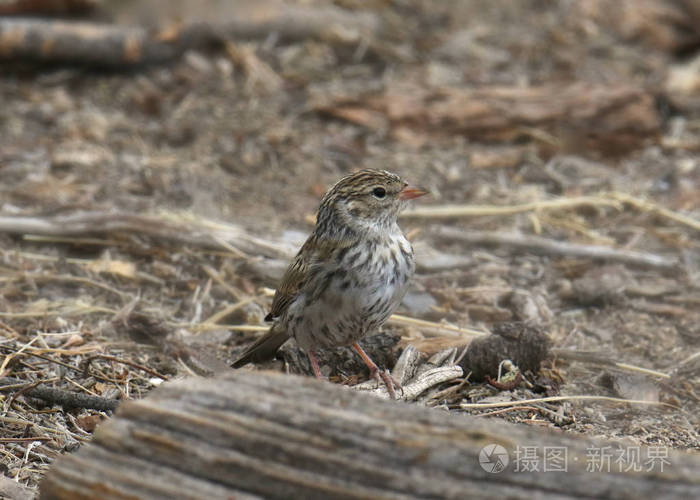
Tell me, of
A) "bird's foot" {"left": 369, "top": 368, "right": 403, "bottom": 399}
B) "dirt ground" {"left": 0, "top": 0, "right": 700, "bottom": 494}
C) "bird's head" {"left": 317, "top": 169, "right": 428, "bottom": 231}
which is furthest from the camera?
"dirt ground" {"left": 0, "top": 0, "right": 700, "bottom": 494}

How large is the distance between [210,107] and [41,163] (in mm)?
1896

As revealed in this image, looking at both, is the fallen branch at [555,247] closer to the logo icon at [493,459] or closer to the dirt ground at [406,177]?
the dirt ground at [406,177]

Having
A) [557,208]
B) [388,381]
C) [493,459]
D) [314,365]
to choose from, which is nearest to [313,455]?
[493,459]

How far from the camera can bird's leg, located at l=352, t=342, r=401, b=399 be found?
213 inches

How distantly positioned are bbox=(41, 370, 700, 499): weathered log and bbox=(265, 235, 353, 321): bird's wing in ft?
6.11

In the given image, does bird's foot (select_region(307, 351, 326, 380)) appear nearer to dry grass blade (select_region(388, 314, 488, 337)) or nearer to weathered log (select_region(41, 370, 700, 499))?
dry grass blade (select_region(388, 314, 488, 337))

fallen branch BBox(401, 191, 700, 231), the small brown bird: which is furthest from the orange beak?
fallen branch BBox(401, 191, 700, 231)

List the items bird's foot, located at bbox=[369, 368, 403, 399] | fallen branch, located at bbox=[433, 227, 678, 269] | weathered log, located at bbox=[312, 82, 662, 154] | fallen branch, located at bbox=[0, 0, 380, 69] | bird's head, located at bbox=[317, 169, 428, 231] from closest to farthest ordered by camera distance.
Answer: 1. bird's foot, located at bbox=[369, 368, 403, 399]
2. bird's head, located at bbox=[317, 169, 428, 231]
3. fallen branch, located at bbox=[433, 227, 678, 269]
4. weathered log, located at bbox=[312, 82, 662, 154]
5. fallen branch, located at bbox=[0, 0, 380, 69]

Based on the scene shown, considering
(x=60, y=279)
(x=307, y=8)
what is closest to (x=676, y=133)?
(x=307, y=8)

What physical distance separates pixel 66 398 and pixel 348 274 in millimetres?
1605

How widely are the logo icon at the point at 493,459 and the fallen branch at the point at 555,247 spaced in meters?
4.45

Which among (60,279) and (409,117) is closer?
(60,279)

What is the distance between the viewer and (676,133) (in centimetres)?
993

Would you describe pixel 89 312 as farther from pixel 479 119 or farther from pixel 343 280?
pixel 479 119
